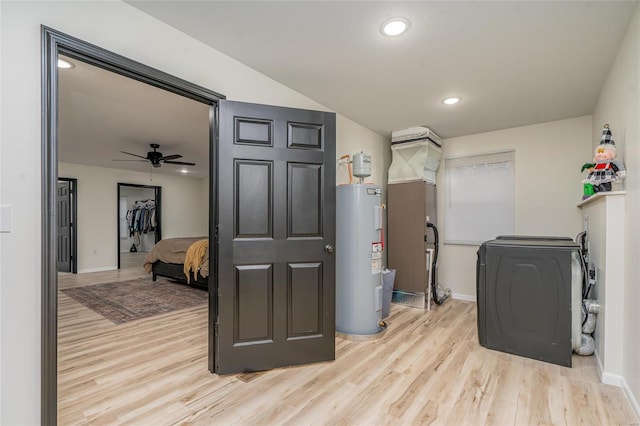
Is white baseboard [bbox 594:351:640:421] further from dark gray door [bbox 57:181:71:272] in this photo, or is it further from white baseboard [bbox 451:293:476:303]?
dark gray door [bbox 57:181:71:272]

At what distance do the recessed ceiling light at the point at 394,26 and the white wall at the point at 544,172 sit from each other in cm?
285

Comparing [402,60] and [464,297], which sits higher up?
[402,60]

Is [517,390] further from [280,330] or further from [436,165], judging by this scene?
[436,165]

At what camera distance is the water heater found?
115 inches

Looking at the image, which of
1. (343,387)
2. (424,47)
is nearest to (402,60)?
(424,47)

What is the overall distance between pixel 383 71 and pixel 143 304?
4057 mm

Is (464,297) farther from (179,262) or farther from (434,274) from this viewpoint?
(179,262)

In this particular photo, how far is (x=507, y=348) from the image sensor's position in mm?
2615

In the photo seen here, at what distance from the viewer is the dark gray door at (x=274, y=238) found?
7.25ft

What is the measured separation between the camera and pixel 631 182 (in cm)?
190

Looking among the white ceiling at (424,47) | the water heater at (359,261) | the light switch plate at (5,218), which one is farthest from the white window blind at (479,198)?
the light switch plate at (5,218)

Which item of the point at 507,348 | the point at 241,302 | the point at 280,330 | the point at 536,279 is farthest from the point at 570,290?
the point at 241,302

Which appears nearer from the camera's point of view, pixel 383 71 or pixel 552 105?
pixel 383 71

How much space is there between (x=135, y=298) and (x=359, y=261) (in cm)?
344
